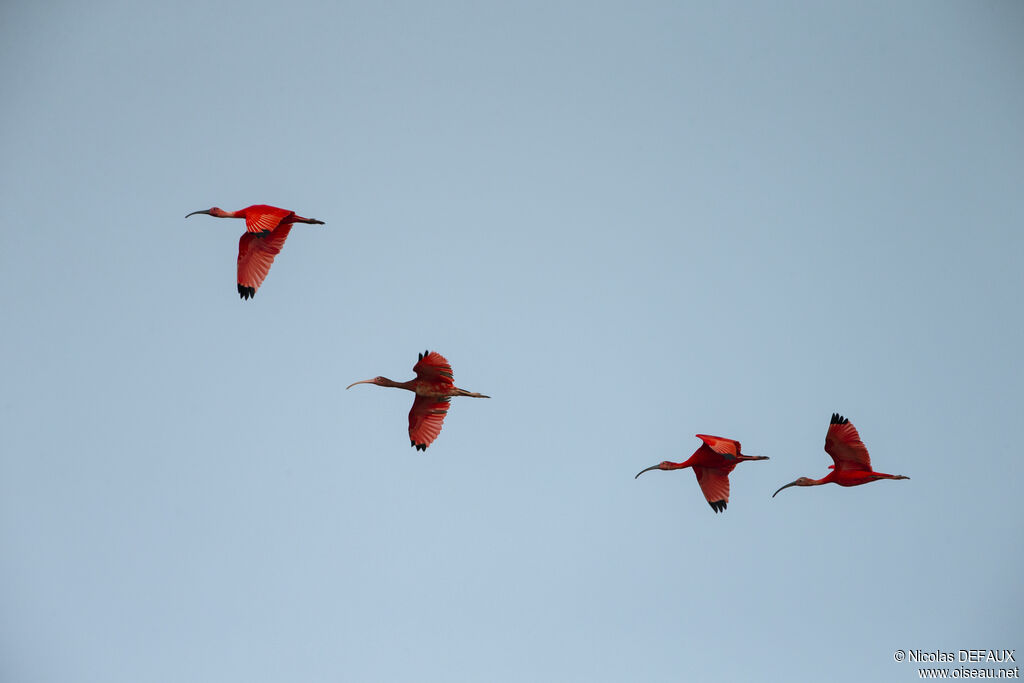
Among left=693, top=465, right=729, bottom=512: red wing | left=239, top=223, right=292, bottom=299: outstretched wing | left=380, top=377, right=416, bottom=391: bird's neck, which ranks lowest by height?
left=693, top=465, right=729, bottom=512: red wing

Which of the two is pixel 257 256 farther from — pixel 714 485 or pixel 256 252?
pixel 714 485

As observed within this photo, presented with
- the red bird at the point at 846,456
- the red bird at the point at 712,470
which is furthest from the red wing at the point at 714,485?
the red bird at the point at 846,456

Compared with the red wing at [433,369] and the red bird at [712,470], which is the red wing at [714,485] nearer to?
the red bird at [712,470]

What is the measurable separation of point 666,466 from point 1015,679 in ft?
69.0

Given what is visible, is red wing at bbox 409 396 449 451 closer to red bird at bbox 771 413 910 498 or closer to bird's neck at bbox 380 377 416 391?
bird's neck at bbox 380 377 416 391

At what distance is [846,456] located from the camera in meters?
32.2

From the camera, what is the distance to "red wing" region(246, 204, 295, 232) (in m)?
28.3

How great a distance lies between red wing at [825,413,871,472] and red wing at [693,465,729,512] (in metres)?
2.75

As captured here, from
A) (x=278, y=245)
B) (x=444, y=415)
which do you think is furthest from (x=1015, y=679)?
(x=278, y=245)

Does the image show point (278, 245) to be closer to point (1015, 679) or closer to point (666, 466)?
point (666, 466)

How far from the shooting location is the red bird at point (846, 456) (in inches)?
1243

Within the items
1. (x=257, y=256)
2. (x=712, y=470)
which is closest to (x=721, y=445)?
(x=712, y=470)

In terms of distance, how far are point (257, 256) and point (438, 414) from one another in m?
5.51

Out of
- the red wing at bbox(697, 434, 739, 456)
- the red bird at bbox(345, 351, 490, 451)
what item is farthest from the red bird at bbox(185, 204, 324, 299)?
the red wing at bbox(697, 434, 739, 456)
